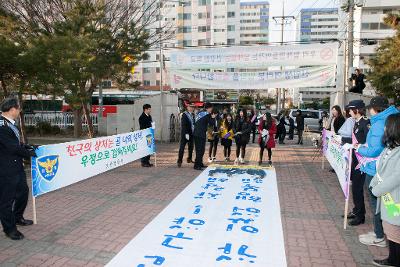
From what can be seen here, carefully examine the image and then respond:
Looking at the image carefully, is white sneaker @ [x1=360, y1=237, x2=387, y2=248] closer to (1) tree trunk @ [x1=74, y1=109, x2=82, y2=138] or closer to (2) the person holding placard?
(2) the person holding placard

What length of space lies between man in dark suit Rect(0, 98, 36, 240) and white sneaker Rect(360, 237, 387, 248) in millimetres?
4588

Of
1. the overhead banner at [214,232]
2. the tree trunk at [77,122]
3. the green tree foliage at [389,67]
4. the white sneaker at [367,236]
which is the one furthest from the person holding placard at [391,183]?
the tree trunk at [77,122]

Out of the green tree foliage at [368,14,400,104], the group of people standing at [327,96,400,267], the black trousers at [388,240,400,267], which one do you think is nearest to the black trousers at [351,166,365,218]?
the group of people standing at [327,96,400,267]

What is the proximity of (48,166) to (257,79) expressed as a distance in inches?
329

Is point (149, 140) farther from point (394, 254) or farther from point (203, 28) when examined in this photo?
point (203, 28)

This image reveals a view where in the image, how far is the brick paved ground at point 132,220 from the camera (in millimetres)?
4008

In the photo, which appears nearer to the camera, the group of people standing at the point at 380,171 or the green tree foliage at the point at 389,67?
the group of people standing at the point at 380,171

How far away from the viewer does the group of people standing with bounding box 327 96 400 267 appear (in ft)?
10.6

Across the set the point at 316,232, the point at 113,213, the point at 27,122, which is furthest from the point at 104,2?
the point at 316,232

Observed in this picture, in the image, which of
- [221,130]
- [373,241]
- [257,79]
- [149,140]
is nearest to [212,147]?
[221,130]

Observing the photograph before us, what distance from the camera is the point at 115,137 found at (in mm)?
7648

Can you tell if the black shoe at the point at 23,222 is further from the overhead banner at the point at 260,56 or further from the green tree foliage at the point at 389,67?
the green tree foliage at the point at 389,67

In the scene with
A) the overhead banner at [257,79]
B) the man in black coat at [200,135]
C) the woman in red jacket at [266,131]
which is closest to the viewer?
the man in black coat at [200,135]

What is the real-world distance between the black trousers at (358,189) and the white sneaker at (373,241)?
2.07 ft
